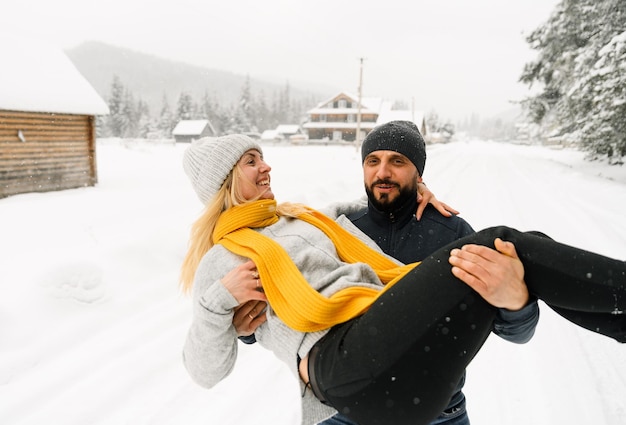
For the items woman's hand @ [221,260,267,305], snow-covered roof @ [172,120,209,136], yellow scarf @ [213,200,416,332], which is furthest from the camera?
snow-covered roof @ [172,120,209,136]

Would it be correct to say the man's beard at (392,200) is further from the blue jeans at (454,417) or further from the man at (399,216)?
the blue jeans at (454,417)

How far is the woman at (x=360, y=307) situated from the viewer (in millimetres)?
1501

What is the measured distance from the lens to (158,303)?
4.88 meters

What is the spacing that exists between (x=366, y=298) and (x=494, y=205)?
937cm

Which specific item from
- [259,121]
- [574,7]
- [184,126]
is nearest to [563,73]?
[574,7]

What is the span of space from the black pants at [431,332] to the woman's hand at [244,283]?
49cm

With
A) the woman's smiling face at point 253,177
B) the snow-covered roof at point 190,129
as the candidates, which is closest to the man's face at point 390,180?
the woman's smiling face at point 253,177

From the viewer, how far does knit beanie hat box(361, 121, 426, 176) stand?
2.39 m

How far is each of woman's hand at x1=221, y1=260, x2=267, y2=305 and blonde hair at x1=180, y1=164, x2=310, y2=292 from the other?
49 cm

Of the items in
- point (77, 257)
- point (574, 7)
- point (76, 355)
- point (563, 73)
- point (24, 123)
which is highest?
point (574, 7)

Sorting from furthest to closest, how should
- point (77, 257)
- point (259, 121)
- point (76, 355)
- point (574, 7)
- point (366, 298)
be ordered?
1. point (259, 121)
2. point (574, 7)
3. point (77, 257)
4. point (76, 355)
5. point (366, 298)

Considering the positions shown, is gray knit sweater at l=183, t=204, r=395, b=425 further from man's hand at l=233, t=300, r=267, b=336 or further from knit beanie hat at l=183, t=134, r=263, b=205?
knit beanie hat at l=183, t=134, r=263, b=205

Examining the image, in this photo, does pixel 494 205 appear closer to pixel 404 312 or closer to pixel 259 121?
pixel 404 312

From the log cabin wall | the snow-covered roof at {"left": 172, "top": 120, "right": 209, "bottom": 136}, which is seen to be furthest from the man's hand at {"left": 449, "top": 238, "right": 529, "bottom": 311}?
the snow-covered roof at {"left": 172, "top": 120, "right": 209, "bottom": 136}
